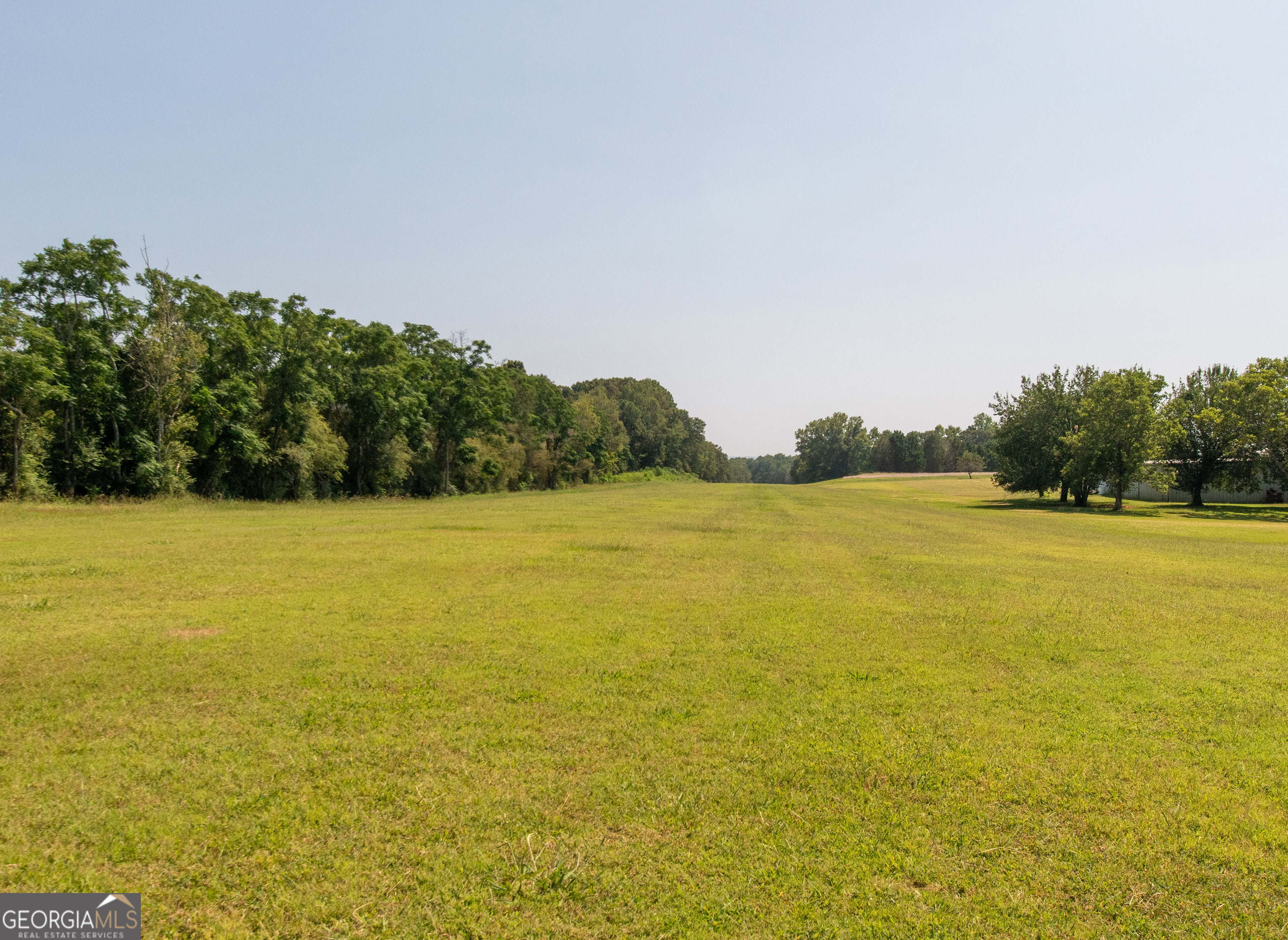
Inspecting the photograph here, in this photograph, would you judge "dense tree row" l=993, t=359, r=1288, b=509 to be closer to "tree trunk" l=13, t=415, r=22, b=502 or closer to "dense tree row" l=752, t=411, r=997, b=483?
"tree trunk" l=13, t=415, r=22, b=502

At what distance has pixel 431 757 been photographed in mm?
5418

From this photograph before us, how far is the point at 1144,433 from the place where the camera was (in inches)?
1797

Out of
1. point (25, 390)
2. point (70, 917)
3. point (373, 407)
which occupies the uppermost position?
point (373, 407)

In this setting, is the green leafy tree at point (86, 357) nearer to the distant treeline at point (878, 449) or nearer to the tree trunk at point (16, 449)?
the tree trunk at point (16, 449)

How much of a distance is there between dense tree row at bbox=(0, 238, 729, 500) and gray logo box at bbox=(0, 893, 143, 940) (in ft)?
118

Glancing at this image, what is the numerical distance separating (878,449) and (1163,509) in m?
130

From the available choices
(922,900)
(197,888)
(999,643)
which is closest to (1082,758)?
(922,900)

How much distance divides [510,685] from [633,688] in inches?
56.4

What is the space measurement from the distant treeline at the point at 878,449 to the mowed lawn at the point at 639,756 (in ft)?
568

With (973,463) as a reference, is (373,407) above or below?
above

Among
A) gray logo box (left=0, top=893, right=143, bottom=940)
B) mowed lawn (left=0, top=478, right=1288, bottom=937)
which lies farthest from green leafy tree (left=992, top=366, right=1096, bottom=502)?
gray logo box (left=0, top=893, right=143, bottom=940)

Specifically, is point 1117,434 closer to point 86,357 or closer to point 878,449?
point 86,357

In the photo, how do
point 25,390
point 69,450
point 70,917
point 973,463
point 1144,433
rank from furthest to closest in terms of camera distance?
point 973,463
point 1144,433
point 69,450
point 25,390
point 70,917

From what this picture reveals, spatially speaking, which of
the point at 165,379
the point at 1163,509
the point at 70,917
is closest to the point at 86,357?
the point at 165,379
